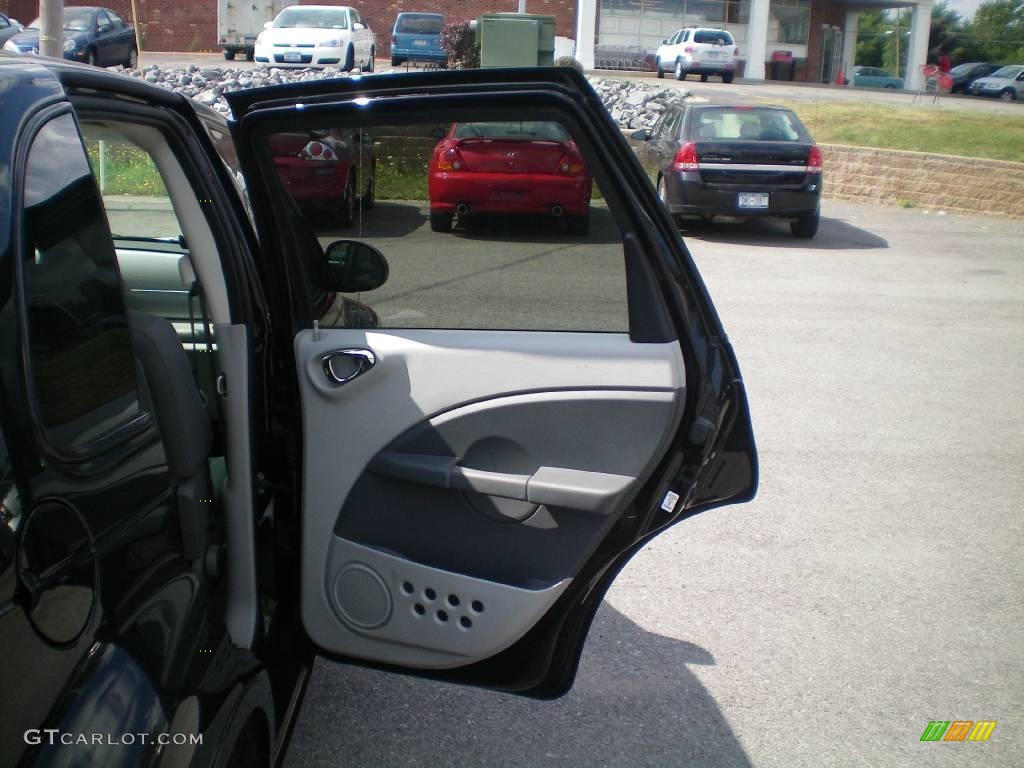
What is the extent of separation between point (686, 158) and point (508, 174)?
11139 mm

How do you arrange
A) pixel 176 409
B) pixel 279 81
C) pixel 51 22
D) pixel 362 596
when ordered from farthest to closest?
1. pixel 279 81
2. pixel 51 22
3. pixel 362 596
4. pixel 176 409

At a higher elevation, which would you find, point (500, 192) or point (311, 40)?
point (311, 40)

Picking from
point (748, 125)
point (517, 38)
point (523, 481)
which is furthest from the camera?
point (748, 125)

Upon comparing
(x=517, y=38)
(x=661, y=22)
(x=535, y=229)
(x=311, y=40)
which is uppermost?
(x=661, y=22)

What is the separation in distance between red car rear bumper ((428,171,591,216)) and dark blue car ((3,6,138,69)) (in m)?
22.7

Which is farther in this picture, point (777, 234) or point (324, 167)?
point (777, 234)

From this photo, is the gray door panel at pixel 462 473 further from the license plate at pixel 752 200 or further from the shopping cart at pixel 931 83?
the shopping cart at pixel 931 83

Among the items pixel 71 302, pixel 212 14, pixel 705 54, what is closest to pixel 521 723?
pixel 71 302

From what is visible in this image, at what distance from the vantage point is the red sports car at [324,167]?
254 cm

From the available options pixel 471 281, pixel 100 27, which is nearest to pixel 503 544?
pixel 471 281

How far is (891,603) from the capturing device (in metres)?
4.22

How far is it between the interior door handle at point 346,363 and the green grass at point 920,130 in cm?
1737

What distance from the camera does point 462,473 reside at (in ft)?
8.36

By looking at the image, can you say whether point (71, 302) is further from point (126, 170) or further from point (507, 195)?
point (126, 170)
